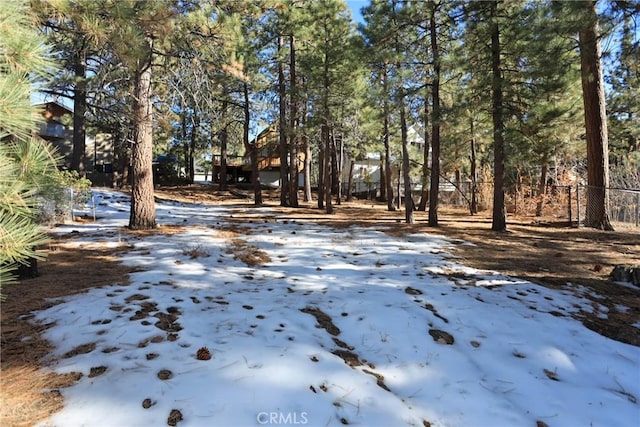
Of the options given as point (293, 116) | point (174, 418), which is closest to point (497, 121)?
point (293, 116)

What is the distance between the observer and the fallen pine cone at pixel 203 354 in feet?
9.04

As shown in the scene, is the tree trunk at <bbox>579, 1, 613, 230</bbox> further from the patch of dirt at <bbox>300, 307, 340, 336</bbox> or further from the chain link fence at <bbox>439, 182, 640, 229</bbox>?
the patch of dirt at <bbox>300, 307, 340, 336</bbox>

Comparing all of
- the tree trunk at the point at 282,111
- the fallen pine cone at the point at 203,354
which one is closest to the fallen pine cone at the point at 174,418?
the fallen pine cone at the point at 203,354

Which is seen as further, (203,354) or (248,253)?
(248,253)

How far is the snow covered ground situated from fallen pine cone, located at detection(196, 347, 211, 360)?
4 cm

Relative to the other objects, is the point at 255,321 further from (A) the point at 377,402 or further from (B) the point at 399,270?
(B) the point at 399,270

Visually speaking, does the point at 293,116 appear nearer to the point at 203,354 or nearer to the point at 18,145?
the point at 203,354

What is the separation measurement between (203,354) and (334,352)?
3.31 feet

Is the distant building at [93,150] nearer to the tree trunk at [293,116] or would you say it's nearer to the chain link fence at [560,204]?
the tree trunk at [293,116]

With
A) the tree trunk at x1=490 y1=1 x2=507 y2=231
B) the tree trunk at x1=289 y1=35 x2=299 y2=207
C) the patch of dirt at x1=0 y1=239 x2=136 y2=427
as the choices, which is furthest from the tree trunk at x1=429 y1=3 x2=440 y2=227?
the patch of dirt at x1=0 y1=239 x2=136 y2=427

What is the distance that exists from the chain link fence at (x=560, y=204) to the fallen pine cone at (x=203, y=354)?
11.1 m

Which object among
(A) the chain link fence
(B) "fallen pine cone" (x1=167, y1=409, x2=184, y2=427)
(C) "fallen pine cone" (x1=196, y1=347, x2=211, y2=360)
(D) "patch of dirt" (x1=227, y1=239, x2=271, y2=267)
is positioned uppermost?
(A) the chain link fence

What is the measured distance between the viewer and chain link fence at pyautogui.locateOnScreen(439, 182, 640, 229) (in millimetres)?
11688

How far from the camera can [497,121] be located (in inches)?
376
